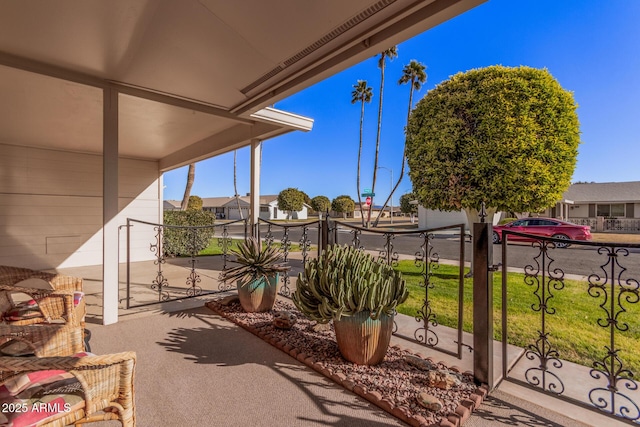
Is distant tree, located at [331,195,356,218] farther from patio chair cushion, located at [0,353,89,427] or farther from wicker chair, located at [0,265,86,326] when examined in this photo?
patio chair cushion, located at [0,353,89,427]

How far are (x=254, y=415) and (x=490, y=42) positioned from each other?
10090 millimetres

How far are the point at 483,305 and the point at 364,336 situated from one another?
928 mm

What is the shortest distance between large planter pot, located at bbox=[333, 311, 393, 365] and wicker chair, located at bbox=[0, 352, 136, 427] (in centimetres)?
151

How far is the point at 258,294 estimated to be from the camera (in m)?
3.85

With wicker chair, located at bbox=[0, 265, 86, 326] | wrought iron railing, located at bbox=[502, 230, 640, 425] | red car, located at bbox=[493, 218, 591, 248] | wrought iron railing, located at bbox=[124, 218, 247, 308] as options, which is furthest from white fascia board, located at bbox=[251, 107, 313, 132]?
red car, located at bbox=[493, 218, 591, 248]

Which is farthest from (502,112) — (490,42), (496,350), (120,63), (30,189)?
(30,189)

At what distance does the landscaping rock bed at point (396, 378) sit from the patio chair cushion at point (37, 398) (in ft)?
5.44

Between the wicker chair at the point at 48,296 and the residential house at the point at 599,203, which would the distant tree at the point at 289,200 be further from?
the wicker chair at the point at 48,296

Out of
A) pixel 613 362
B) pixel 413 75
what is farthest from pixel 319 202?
pixel 613 362

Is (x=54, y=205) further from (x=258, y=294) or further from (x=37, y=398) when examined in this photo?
(x=37, y=398)

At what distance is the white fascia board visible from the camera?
4.59m

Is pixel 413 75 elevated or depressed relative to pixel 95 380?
elevated

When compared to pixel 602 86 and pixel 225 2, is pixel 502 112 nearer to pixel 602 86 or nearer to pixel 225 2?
pixel 602 86

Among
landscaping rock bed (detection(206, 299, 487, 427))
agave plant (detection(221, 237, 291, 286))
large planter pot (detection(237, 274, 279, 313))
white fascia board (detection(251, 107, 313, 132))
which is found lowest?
landscaping rock bed (detection(206, 299, 487, 427))
